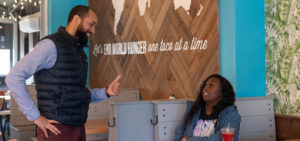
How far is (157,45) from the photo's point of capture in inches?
196

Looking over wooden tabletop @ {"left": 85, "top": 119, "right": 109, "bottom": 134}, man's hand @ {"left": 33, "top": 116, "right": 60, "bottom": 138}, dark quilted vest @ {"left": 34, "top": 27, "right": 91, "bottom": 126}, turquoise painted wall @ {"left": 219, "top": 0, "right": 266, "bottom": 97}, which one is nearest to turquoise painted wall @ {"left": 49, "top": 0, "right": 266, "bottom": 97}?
turquoise painted wall @ {"left": 219, "top": 0, "right": 266, "bottom": 97}

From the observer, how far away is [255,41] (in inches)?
150

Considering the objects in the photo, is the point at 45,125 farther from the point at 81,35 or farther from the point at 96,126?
the point at 96,126

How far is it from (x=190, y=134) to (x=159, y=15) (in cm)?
222

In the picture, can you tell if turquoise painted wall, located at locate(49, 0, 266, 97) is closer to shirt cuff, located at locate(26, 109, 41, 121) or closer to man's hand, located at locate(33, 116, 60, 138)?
man's hand, located at locate(33, 116, 60, 138)

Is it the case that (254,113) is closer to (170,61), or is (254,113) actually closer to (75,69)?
(170,61)

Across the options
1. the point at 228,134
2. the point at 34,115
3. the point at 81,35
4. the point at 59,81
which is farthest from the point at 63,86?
the point at 228,134

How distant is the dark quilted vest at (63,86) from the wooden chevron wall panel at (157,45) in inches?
78.0

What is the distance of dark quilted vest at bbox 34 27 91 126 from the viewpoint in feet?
7.70

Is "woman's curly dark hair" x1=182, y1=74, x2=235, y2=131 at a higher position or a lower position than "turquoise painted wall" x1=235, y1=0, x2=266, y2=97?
lower

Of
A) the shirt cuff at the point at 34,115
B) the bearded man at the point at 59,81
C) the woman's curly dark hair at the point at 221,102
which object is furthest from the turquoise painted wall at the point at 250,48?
the shirt cuff at the point at 34,115

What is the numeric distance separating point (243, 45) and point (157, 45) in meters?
1.52

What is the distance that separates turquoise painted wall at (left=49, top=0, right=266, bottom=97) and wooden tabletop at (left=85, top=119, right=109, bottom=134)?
139 centimetres

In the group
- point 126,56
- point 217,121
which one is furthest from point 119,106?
point 126,56
